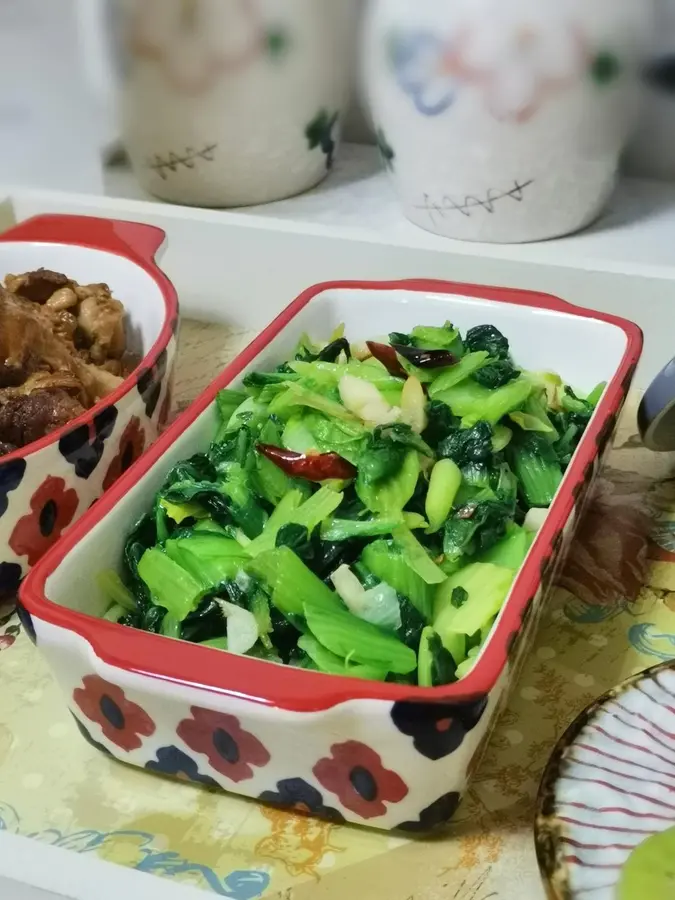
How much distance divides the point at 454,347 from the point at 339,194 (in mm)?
369

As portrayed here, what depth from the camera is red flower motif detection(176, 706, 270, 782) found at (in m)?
0.45

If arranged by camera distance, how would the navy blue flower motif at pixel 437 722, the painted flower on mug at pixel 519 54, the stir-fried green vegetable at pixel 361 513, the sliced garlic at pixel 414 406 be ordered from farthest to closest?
1. the painted flower on mug at pixel 519 54
2. the sliced garlic at pixel 414 406
3. the stir-fried green vegetable at pixel 361 513
4. the navy blue flower motif at pixel 437 722

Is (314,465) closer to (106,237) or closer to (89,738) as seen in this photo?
(89,738)

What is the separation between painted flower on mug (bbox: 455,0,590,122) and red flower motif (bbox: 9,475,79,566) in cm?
45

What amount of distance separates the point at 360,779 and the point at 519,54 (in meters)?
0.57

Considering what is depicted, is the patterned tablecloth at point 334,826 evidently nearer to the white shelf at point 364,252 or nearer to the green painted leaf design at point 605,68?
the white shelf at point 364,252

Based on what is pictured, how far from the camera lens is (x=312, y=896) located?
465mm

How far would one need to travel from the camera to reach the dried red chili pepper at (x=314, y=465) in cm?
59

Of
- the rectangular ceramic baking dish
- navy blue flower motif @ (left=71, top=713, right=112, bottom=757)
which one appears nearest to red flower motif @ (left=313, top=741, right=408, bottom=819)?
the rectangular ceramic baking dish

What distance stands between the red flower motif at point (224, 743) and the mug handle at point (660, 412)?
13.4 inches

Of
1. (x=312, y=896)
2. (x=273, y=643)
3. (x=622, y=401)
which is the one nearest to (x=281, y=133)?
(x=622, y=401)

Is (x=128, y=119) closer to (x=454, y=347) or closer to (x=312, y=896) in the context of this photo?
(x=454, y=347)

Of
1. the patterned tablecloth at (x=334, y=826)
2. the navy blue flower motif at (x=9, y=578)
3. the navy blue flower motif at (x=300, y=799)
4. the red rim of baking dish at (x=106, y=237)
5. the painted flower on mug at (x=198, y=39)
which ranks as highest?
the painted flower on mug at (x=198, y=39)

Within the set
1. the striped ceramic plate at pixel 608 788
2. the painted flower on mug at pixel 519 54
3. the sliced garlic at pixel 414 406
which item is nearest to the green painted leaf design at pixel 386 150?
the painted flower on mug at pixel 519 54
